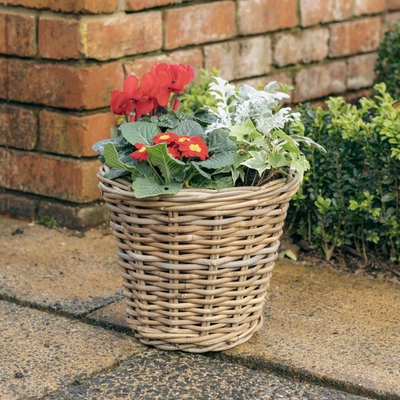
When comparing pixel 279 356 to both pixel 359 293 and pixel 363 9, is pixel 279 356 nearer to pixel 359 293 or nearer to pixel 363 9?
pixel 359 293

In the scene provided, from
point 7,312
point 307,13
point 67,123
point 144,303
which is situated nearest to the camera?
point 144,303

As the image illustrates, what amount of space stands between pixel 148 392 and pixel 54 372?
1.02 feet

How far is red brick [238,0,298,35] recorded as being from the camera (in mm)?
4332

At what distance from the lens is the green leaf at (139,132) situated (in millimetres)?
2439

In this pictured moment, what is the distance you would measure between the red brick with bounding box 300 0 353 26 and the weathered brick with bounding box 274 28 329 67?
2.5 inches

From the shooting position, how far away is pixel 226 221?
236 centimetres

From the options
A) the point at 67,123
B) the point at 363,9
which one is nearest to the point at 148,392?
the point at 67,123

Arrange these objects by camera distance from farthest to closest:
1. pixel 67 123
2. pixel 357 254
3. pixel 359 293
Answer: pixel 67 123 < pixel 357 254 < pixel 359 293

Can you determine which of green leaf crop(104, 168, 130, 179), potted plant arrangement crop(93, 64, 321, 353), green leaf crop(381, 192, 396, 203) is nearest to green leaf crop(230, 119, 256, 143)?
potted plant arrangement crop(93, 64, 321, 353)

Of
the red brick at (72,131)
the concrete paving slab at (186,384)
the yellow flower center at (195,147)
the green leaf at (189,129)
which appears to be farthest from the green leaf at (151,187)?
the red brick at (72,131)

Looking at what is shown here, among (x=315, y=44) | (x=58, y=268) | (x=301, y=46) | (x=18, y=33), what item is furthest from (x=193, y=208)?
(x=315, y=44)

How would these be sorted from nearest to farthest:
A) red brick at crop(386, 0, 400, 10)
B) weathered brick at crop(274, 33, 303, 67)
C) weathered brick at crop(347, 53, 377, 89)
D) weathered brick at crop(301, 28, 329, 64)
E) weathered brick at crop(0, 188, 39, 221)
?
weathered brick at crop(0, 188, 39, 221) < weathered brick at crop(274, 33, 303, 67) < weathered brick at crop(301, 28, 329, 64) < weathered brick at crop(347, 53, 377, 89) < red brick at crop(386, 0, 400, 10)

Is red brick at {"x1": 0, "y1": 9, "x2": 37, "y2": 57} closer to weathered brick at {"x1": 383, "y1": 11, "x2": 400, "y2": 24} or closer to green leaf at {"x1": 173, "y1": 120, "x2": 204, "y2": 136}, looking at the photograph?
green leaf at {"x1": 173, "y1": 120, "x2": 204, "y2": 136}

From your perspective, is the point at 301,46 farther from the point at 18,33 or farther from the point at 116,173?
the point at 116,173
